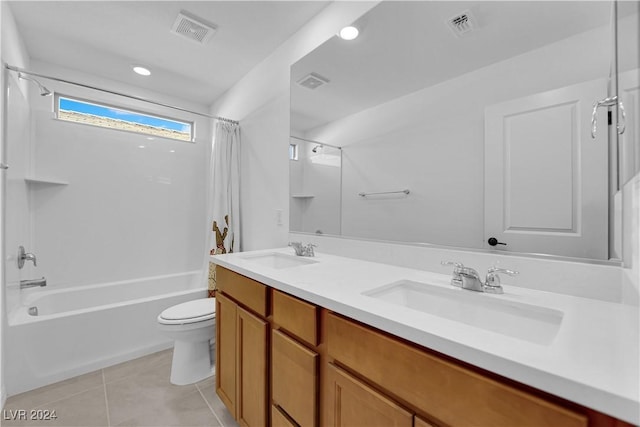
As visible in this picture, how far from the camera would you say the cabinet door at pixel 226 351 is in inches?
54.9

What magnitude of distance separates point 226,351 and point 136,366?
1.16 meters

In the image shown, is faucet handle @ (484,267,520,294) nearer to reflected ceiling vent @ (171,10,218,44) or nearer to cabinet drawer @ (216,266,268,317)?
cabinet drawer @ (216,266,268,317)

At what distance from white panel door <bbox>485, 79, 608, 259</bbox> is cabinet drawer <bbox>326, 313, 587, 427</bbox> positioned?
0.65m

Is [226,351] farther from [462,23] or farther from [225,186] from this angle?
[462,23]

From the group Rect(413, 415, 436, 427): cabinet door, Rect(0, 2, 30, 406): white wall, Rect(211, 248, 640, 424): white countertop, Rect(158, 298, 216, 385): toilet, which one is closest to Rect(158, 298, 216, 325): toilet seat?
Rect(158, 298, 216, 385): toilet

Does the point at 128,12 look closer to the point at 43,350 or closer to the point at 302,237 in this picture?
the point at 302,237

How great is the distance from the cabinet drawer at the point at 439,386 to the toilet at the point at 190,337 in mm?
1355

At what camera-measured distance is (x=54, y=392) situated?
1745 millimetres

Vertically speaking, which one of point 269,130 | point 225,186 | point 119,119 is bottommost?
point 225,186

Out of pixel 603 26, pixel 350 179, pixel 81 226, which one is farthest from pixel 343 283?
pixel 81 226

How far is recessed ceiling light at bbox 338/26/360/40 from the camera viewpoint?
155 centimetres

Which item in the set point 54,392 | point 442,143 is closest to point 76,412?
point 54,392

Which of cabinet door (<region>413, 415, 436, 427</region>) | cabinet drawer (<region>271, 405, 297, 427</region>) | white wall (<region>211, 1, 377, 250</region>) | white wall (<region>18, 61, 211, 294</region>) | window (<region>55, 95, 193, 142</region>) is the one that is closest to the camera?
cabinet door (<region>413, 415, 436, 427</region>)

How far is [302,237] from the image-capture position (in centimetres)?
197
